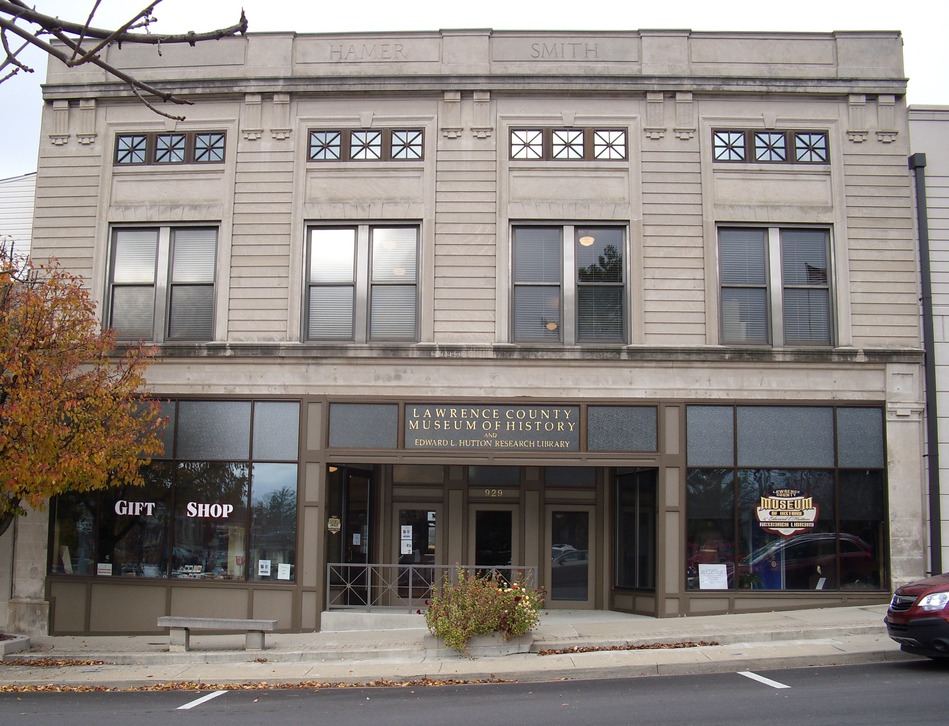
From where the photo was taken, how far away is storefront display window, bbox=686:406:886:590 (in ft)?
53.7

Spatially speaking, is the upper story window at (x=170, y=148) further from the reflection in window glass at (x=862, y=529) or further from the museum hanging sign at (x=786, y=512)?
the reflection in window glass at (x=862, y=529)

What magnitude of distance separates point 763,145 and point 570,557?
8.83m

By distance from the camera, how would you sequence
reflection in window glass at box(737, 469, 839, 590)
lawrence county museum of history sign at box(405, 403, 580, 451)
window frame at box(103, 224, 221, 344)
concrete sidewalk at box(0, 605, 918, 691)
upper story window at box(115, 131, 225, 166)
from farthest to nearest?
upper story window at box(115, 131, 225, 166) < window frame at box(103, 224, 221, 344) < lawrence county museum of history sign at box(405, 403, 580, 451) < reflection in window glass at box(737, 469, 839, 590) < concrete sidewalk at box(0, 605, 918, 691)

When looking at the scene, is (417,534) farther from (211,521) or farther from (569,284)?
(569,284)

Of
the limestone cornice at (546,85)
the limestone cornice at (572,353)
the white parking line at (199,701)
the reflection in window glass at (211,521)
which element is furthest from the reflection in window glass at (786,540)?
the white parking line at (199,701)

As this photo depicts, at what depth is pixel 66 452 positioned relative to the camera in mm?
13891

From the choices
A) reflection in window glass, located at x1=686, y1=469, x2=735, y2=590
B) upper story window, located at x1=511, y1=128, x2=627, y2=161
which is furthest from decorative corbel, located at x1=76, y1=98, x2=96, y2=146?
reflection in window glass, located at x1=686, y1=469, x2=735, y2=590

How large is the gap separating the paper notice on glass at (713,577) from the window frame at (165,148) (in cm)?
1183

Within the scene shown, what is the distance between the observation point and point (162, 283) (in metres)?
17.7

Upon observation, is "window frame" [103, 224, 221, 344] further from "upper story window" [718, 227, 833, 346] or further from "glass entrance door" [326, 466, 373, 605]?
"upper story window" [718, 227, 833, 346]

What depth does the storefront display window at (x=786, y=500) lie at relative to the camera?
16375 mm

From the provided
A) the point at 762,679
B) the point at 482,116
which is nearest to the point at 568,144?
the point at 482,116

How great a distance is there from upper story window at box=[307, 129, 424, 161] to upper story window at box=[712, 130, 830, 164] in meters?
5.71

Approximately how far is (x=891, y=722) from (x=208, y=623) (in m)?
10.0
